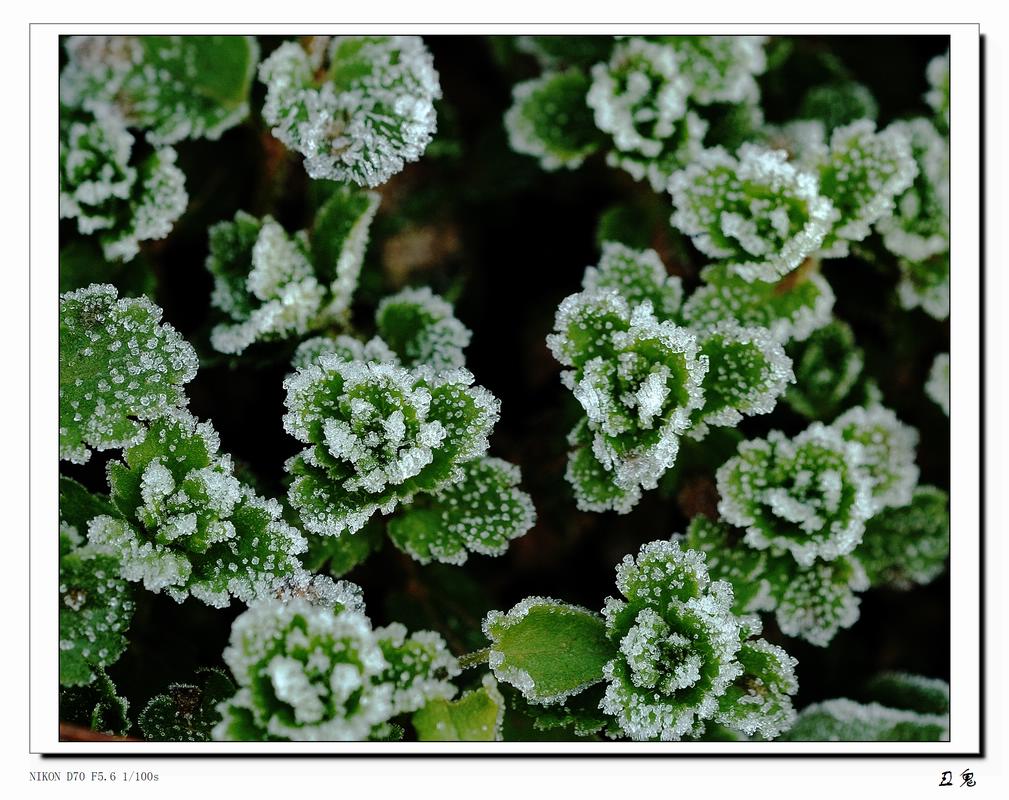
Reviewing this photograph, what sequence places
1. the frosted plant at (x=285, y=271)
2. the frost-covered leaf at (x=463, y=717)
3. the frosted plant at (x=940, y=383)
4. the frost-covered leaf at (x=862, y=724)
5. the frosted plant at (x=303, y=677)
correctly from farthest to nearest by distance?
1. the frosted plant at (x=940, y=383)
2. the frost-covered leaf at (x=862, y=724)
3. the frosted plant at (x=285, y=271)
4. the frost-covered leaf at (x=463, y=717)
5. the frosted plant at (x=303, y=677)

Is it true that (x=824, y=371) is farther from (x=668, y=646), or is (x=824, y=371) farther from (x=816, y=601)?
(x=668, y=646)

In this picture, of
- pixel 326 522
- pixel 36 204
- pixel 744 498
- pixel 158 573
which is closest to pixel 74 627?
pixel 158 573

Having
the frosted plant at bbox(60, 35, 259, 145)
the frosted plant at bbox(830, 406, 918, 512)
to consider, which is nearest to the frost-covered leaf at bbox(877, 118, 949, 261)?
the frosted plant at bbox(830, 406, 918, 512)

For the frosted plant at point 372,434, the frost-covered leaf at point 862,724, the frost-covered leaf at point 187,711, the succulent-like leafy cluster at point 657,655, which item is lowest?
the frost-covered leaf at point 862,724

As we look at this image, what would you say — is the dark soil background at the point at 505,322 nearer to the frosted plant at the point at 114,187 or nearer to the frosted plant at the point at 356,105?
the frosted plant at the point at 114,187

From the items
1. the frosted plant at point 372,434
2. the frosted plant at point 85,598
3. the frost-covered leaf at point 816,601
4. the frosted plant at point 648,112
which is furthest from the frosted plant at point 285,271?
the frost-covered leaf at point 816,601

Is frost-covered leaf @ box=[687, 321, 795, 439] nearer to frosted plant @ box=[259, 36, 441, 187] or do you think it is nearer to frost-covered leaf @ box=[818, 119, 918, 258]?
frost-covered leaf @ box=[818, 119, 918, 258]
